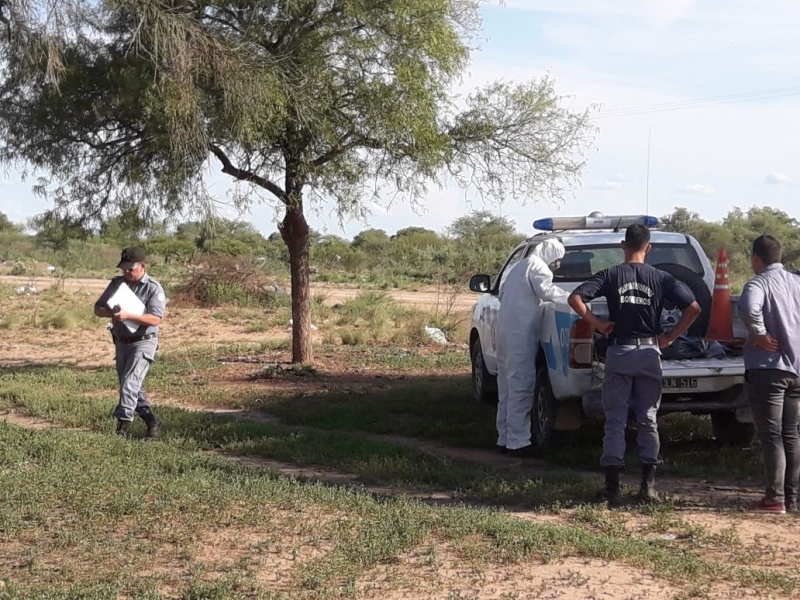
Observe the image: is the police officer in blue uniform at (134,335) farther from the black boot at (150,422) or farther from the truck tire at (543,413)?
the truck tire at (543,413)

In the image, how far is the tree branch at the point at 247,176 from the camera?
14.0 metres

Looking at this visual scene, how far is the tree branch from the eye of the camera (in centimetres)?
1402

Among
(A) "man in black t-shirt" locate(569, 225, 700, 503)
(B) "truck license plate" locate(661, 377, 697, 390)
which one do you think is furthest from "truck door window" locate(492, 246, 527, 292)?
(A) "man in black t-shirt" locate(569, 225, 700, 503)

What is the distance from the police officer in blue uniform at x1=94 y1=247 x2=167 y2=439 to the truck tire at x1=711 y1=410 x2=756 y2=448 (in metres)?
5.15

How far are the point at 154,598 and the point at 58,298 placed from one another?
82.8 ft

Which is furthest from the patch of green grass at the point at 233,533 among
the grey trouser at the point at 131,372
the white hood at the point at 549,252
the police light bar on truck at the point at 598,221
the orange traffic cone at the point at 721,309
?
the police light bar on truck at the point at 598,221

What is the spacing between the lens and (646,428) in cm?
716

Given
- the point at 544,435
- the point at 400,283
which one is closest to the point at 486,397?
the point at 544,435

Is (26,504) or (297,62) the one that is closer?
(26,504)

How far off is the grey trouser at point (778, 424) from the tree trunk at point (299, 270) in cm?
872

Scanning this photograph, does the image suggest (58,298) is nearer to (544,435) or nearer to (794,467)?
(544,435)

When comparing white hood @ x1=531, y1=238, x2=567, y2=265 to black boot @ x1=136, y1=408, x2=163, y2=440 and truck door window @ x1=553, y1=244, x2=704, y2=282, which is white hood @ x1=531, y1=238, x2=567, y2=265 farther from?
black boot @ x1=136, y1=408, x2=163, y2=440

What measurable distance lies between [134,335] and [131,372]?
1.13 feet

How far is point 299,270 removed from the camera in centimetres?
1548
